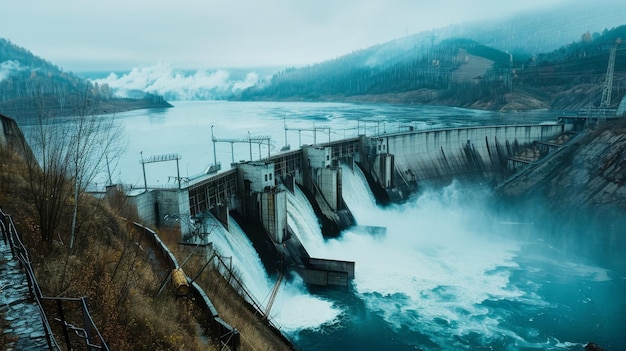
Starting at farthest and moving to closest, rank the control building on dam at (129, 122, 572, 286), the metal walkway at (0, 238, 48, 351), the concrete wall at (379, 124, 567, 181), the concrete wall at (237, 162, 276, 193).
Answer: the concrete wall at (379, 124, 567, 181)
the concrete wall at (237, 162, 276, 193)
the control building on dam at (129, 122, 572, 286)
the metal walkway at (0, 238, 48, 351)

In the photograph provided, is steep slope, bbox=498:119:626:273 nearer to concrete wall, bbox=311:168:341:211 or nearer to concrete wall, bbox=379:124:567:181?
concrete wall, bbox=379:124:567:181

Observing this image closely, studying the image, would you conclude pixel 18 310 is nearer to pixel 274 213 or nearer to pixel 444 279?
pixel 274 213

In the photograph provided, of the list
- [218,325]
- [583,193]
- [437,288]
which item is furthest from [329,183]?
[583,193]

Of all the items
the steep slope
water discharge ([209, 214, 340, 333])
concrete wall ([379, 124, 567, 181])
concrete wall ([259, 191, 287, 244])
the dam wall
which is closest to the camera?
water discharge ([209, 214, 340, 333])

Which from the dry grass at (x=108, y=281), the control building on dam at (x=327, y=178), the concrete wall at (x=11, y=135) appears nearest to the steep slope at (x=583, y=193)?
the control building on dam at (x=327, y=178)

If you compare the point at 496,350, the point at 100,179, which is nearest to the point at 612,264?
→ the point at 496,350

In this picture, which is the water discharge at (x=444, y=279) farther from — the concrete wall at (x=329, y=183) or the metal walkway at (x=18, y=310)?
the metal walkway at (x=18, y=310)

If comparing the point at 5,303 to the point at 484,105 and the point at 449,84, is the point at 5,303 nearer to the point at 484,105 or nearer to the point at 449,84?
Answer: the point at 484,105

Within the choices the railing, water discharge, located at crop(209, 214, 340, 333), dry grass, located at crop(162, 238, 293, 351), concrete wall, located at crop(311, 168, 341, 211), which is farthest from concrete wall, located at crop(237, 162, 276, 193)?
the railing
